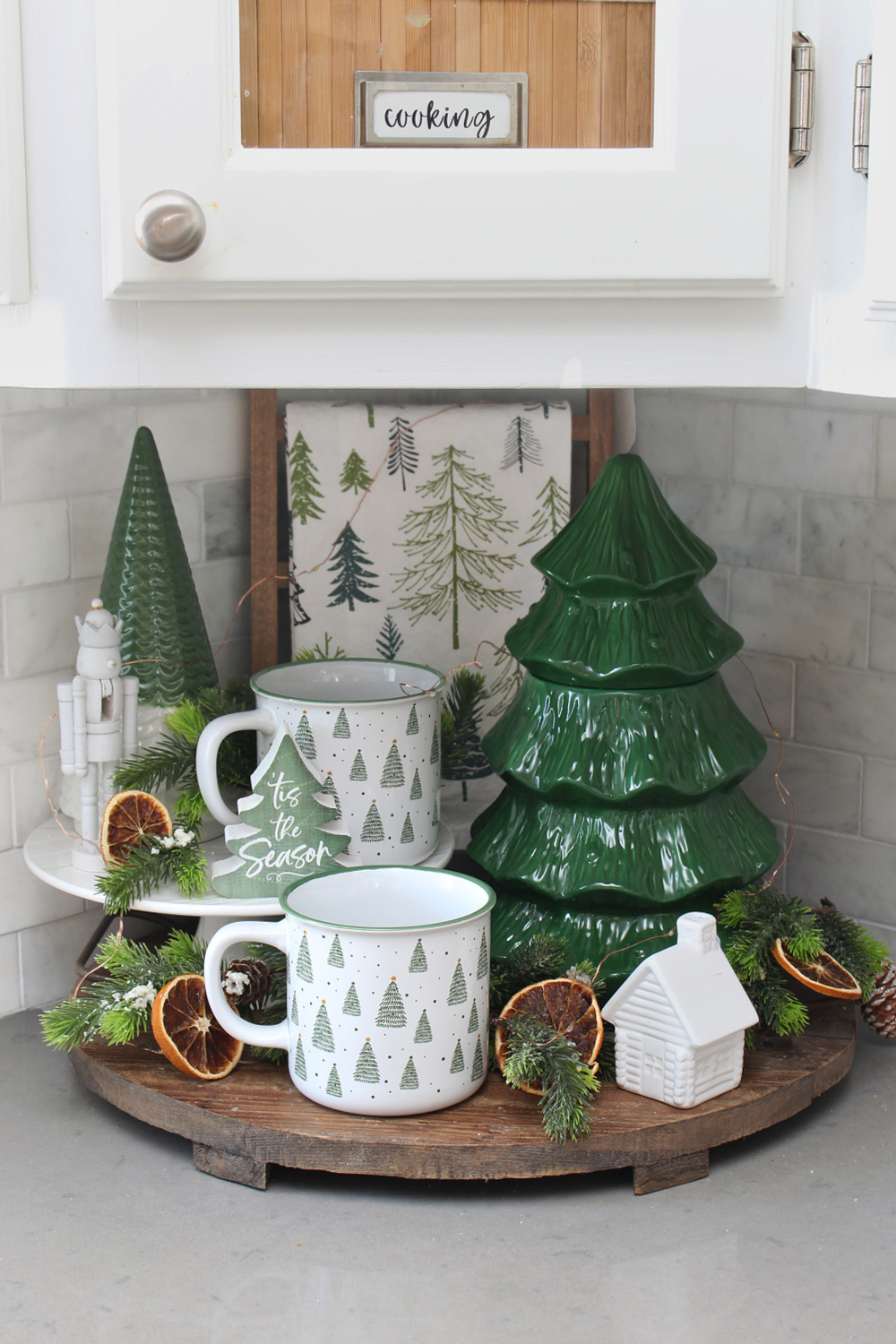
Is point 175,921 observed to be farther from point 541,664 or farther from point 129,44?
point 129,44

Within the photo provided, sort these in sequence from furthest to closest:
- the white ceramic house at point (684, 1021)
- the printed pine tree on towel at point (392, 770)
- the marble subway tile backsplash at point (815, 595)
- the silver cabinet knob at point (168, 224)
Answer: the marble subway tile backsplash at point (815, 595), the printed pine tree on towel at point (392, 770), the white ceramic house at point (684, 1021), the silver cabinet knob at point (168, 224)

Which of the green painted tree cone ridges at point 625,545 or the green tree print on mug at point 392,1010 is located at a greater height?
the green painted tree cone ridges at point 625,545

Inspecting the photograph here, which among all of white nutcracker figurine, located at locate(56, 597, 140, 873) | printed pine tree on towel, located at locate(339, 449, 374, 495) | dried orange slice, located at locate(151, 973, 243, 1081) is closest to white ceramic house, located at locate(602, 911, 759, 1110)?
dried orange slice, located at locate(151, 973, 243, 1081)

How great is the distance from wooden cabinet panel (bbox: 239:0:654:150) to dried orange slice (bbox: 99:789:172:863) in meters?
0.45

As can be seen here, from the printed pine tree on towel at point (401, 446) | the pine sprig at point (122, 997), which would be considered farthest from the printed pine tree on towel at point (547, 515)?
the pine sprig at point (122, 997)

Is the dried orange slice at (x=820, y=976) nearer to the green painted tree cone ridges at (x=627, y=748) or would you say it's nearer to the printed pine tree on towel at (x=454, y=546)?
the green painted tree cone ridges at (x=627, y=748)

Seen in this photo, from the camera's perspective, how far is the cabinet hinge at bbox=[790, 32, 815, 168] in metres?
0.58

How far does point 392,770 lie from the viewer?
92cm

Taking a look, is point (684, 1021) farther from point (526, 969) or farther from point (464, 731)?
point (464, 731)

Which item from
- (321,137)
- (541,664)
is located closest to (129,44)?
(321,137)

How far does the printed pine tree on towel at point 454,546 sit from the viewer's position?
112 centimetres

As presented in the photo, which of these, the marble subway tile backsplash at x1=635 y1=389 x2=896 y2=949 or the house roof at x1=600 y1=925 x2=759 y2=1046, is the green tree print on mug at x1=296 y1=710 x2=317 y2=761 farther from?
the marble subway tile backsplash at x1=635 y1=389 x2=896 y2=949

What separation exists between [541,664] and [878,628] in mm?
304

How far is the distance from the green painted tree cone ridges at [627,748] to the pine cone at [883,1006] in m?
0.18
